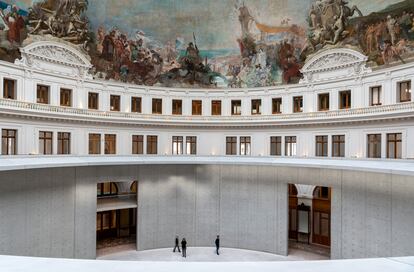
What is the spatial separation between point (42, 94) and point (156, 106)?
33.7 feet

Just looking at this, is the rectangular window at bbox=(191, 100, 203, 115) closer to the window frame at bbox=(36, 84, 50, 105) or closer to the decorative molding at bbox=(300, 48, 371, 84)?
the decorative molding at bbox=(300, 48, 371, 84)

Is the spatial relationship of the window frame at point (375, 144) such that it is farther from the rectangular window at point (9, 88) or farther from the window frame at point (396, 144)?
the rectangular window at point (9, 88)

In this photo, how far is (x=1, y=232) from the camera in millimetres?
18391

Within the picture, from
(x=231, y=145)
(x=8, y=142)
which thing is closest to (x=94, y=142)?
(x=8, y=142)

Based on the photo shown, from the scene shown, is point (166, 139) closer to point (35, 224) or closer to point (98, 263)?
point (35, 224)

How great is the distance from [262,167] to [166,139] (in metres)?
10.2

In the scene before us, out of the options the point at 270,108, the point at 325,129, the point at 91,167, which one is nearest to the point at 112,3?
the point at 91,167

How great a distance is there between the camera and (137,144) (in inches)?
1223

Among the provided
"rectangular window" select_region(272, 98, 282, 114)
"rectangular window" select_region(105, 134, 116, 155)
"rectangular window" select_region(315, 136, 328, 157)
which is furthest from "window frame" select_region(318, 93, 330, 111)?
"rectangular window" select_region(105, 134, 116, 155)

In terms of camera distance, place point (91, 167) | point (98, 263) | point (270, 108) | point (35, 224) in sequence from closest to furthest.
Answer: point (98, 263) < point (35, 224) < point (91, 167) < point (270, 108)

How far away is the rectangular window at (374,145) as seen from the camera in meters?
24.7

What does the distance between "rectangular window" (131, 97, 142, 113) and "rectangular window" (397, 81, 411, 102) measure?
72.2 feet

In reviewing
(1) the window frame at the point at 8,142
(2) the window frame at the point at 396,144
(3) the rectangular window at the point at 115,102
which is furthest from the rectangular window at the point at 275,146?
(1) the window frame at the point at 8,142

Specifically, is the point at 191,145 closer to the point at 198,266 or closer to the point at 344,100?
the point at 344,100
